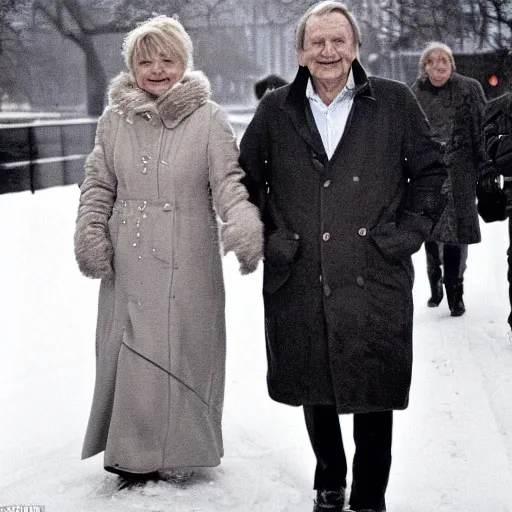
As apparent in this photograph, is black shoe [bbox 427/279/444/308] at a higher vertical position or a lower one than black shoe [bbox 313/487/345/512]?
higher

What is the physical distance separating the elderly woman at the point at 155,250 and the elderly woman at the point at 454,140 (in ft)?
11.7

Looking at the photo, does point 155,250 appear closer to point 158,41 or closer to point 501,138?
point 158,41

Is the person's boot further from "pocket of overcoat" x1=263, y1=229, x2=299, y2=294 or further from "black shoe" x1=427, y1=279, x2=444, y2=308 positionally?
"pocket of overcoat" x1=263, y1=229, x2=299, y2=294

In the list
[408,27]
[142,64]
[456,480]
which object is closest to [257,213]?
[142,64]

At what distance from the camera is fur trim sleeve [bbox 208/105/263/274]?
3574 mm

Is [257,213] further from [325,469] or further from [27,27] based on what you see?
[27,27]

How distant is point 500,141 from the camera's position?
4465mm

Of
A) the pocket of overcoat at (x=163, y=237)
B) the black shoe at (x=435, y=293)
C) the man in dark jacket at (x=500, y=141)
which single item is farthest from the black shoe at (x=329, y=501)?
the black shoe at (x=435, y=293)

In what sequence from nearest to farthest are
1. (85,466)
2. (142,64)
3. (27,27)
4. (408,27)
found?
(142,64)
(85,466)
(408,27)
(27,27)

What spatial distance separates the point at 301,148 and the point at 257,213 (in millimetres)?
300

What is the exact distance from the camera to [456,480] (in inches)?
159

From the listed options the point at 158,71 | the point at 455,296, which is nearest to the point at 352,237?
the point at 158,71

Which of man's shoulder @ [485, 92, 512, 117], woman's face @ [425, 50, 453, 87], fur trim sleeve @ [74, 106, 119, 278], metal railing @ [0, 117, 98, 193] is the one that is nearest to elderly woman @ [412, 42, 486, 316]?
woman's face @ [425, 50, 453, 87]

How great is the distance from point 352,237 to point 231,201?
48 centimetres
